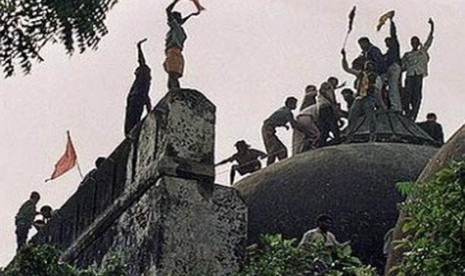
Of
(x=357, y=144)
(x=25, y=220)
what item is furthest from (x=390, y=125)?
(x=25, y=220)

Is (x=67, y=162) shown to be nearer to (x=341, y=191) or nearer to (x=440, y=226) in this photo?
(x=341, y=191)

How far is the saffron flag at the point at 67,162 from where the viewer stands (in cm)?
1729

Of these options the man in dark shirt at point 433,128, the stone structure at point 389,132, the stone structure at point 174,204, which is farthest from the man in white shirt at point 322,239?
the man in dark shirt at point 433,128

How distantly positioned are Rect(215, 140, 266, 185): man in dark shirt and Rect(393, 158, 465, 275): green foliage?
28.8 ft

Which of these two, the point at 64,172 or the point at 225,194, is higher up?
the point at 64,172

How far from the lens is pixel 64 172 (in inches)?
683

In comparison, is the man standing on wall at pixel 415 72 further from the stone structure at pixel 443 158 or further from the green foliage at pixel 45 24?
the green foliage at pixel 45 24

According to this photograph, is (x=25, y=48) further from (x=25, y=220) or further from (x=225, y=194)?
(x=25, y=220)

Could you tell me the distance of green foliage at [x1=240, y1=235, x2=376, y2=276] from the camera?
429 inches

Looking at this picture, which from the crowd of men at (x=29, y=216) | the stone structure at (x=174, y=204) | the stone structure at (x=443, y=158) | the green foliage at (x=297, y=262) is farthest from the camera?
the crowd of men at (x=29, y=216)

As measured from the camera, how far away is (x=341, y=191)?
1591 centimetres

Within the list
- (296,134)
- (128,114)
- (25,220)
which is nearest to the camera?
(128,114)

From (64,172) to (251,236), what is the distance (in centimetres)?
288

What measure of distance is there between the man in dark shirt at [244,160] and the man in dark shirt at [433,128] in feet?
6.42
